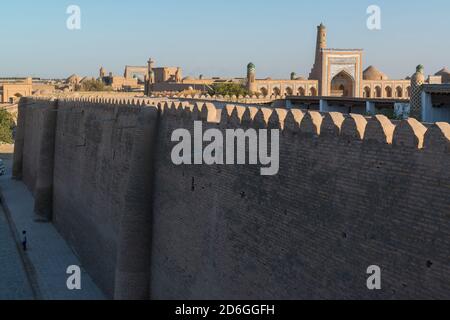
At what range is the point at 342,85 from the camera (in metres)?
39.0

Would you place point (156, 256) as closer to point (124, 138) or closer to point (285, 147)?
point (124, 138)

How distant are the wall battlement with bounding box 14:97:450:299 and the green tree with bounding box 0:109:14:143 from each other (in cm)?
2792

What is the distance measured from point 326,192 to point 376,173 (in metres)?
0.81

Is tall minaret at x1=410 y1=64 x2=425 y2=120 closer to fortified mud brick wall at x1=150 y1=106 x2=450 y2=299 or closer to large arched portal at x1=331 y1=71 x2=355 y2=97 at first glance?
fortified mud brick wall at x1=150 y1=106 x2=450 y2=299

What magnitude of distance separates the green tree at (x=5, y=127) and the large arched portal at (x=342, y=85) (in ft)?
75.0

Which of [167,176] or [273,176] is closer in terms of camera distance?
[273,176]

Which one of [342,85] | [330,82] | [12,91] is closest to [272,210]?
[330,82]

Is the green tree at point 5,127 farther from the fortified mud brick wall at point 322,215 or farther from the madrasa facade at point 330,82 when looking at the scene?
the fortified mud brick wall at point 322,215

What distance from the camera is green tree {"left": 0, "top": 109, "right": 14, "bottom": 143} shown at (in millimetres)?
40812

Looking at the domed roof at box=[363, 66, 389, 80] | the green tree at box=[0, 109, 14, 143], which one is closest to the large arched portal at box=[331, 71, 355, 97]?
the domed roof at box=[363, 66, 389, 80]

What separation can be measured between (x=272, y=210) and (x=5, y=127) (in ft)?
128

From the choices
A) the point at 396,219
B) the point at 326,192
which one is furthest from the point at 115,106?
the point at 396,219

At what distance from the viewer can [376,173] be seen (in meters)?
5.77

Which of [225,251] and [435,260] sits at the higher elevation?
[435,260]
